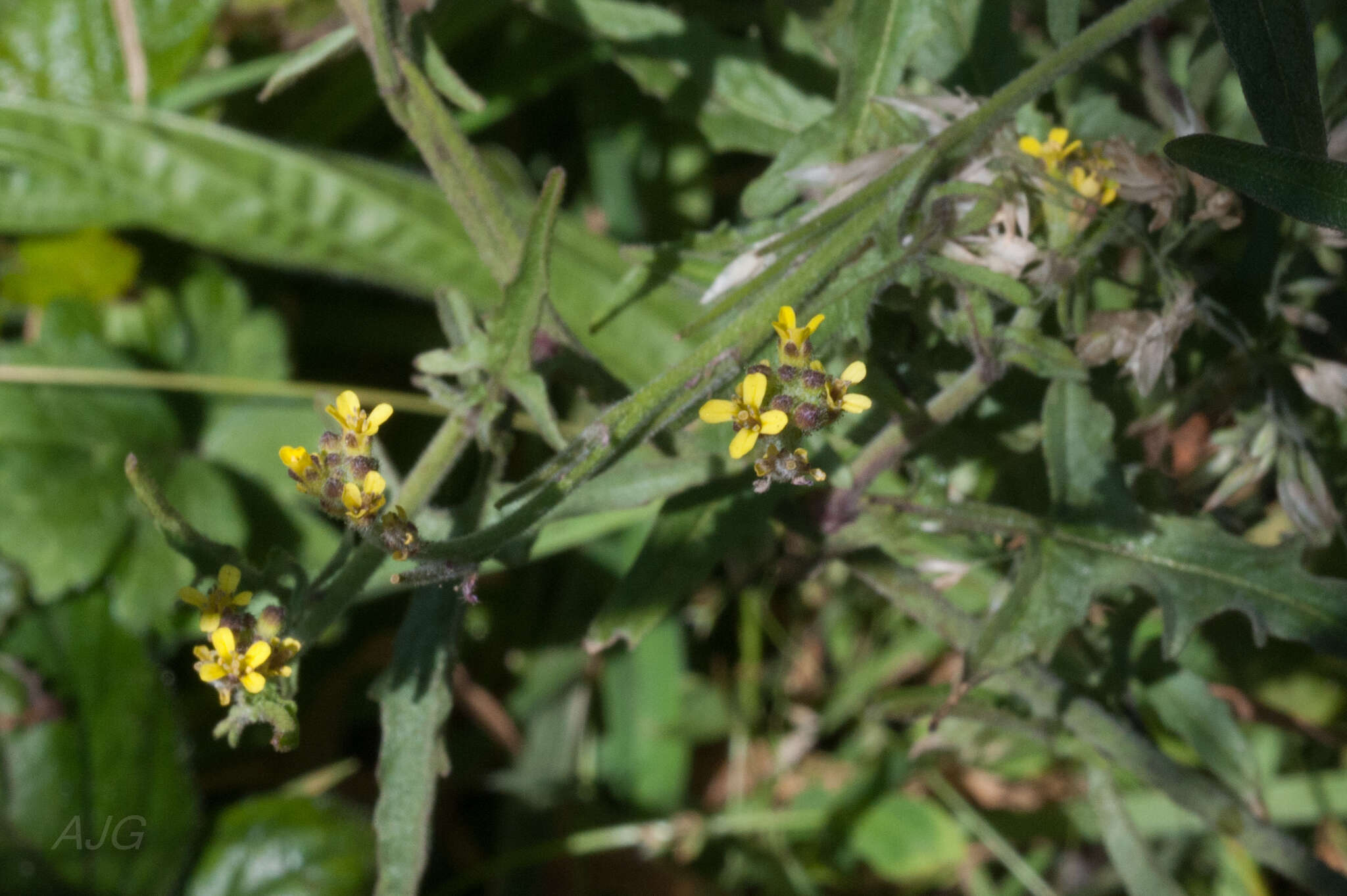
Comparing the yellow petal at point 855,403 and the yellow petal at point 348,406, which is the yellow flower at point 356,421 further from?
the yellow petal at point 855,403

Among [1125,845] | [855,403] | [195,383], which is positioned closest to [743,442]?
[855,403]

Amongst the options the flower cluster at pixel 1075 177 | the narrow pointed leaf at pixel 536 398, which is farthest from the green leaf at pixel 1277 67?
the narrow pointed leaf at pixel 536 398

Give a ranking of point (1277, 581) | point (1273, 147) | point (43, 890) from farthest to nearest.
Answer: point (43, 890), point (1277, 581), point (1273, 147)

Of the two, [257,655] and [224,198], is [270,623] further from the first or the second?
[224,198]

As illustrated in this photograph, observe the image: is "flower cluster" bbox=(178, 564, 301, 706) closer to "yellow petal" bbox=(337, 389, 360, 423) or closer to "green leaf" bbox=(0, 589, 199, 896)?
"yellow petal" bbox=(337, 389, 360, 423)

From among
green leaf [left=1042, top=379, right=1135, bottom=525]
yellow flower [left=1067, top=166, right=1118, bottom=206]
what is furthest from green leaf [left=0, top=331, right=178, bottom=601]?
Answer: yellow flower [left=1067, top=166, right=1118, bottom=206]

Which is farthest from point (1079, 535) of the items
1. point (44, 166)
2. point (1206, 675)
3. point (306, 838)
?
point (44, 166)

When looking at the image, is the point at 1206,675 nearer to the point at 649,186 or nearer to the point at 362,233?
the point at 649,186
